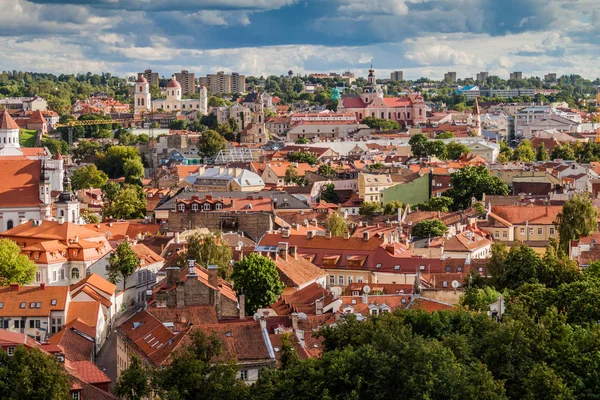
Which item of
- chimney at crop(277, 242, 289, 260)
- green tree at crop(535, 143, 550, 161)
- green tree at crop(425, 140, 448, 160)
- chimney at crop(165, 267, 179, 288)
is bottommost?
green tree at crop(535, 143, 550, 161)

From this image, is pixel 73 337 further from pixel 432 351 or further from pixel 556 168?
pixel 556 168

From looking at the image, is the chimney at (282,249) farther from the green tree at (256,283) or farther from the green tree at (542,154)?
the green tree at (542,154)

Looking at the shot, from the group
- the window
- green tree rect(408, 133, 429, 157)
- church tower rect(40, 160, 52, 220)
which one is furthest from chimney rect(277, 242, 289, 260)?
green tree rect(408, 133, 429, 157)

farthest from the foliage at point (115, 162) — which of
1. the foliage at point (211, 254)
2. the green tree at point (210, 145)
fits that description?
the foliage at point (211, 254)

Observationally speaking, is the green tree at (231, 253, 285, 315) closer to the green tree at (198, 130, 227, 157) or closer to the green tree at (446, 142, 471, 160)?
the green tree at (446, 142, 471, 160)

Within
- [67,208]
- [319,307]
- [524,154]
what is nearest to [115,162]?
[524,154]

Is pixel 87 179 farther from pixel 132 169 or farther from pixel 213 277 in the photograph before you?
pixel 213 277
